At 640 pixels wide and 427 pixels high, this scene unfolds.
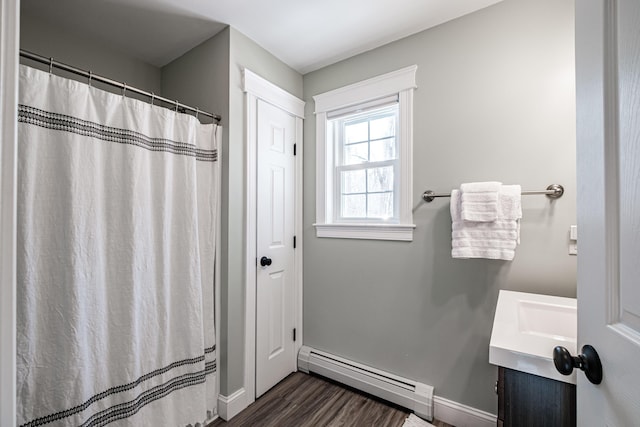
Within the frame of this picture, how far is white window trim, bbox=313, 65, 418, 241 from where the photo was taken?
1786mm

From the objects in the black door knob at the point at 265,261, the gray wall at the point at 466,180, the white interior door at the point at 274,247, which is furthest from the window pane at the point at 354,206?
the black door knob at the point at 265,261

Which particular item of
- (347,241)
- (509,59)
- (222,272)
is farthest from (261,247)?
(509,59)

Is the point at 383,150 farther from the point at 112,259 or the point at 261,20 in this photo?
the point at 112,259

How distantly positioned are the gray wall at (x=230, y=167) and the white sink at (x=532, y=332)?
4.63ft

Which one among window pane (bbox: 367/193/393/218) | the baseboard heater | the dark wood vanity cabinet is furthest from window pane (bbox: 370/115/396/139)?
the baseboard heater

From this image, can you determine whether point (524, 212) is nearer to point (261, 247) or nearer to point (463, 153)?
point (463, 153)

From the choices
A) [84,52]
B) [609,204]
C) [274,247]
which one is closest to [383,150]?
[274,247]

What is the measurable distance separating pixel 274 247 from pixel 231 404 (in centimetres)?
101

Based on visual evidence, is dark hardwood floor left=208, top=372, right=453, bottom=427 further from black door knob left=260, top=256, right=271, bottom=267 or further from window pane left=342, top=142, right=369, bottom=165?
window pane left=342, top=142, right=369, bottom=165

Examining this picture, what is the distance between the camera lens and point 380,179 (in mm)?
2000

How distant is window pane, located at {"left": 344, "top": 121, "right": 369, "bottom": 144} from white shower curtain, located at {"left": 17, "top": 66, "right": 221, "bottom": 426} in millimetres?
1004

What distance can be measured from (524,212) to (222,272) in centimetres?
177

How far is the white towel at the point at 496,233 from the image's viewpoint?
4.56 ft

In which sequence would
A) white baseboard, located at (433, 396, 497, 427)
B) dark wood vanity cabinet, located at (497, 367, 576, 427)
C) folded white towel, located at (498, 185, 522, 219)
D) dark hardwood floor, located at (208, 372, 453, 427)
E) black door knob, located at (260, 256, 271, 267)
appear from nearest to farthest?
dark wood vanity cabinet, located at (497, 367, 576, 427), folded white towel, located at (498, 185, 522, 219), white baseboard, located at (433, 396, 497, 427), dark hardwood floor, located at (208, 372, 453, 427), black door knob, located at (260, 256, 271, 267)
